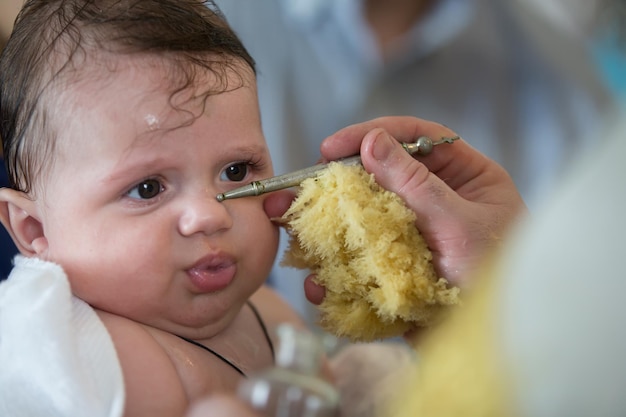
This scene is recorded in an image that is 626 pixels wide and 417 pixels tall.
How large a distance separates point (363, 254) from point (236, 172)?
198 millimetres

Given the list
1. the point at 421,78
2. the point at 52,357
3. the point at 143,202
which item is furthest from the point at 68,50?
the point at 421,78

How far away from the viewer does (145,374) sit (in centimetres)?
67

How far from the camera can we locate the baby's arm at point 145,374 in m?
0.65

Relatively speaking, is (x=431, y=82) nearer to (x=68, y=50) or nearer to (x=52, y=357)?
(x=68, y=50)

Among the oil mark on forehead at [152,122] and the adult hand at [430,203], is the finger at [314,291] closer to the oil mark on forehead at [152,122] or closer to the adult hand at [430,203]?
the adult hand at [430,203]

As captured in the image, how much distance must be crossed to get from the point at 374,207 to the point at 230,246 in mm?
175

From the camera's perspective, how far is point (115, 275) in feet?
2.39

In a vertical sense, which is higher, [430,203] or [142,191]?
[430,203]

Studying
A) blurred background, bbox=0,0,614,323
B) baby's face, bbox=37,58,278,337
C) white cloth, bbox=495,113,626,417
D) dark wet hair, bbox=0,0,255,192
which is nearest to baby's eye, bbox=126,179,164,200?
baby's face, bbox=37,58,278,337

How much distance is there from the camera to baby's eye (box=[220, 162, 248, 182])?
0.79 m

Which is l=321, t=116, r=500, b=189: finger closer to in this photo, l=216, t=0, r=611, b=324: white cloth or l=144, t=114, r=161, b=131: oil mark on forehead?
l=144, t=114, r=161, b=131: oil mark on forehead

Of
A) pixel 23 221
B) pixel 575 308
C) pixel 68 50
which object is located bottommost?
pixel 23 221

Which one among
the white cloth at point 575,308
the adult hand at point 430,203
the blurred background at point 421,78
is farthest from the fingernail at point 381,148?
the blurred background at point 421,78

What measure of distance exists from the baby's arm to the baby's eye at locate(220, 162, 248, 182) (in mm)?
203
